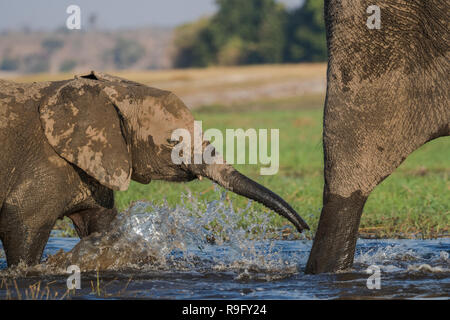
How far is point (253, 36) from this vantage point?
191 ft

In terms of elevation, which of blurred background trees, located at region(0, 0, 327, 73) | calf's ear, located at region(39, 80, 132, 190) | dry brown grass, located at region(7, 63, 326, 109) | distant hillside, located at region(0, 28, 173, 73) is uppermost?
distant hillside, located at region(0, 28, 173, 73)

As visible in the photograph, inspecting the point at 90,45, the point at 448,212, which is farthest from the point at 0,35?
the point at 448,212

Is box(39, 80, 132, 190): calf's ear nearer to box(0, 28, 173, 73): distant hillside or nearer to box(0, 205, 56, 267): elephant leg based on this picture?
box(0, 205, 56, 267): elephant leg

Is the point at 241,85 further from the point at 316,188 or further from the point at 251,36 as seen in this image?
the point at 251,36

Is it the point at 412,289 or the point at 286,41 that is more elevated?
the point at 286,41

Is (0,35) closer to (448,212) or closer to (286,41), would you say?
(286,41)

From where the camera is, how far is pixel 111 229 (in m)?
5.77

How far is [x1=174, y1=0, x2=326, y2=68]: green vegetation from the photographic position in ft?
168

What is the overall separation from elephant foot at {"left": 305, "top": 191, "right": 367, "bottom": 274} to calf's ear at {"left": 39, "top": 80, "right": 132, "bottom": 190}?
1139 millimetres

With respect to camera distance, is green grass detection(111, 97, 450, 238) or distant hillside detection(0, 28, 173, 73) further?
distant hillside detection(0, 28, 173, 73)

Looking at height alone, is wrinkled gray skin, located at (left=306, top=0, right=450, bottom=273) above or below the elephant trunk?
above

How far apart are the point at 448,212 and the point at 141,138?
3126 millimetres

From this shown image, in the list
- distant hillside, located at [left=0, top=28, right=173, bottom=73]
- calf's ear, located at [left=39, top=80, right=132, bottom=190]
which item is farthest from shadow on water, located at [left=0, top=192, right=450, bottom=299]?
distant hillside, located at [left=0, top=28, right=173, bottom=73]
